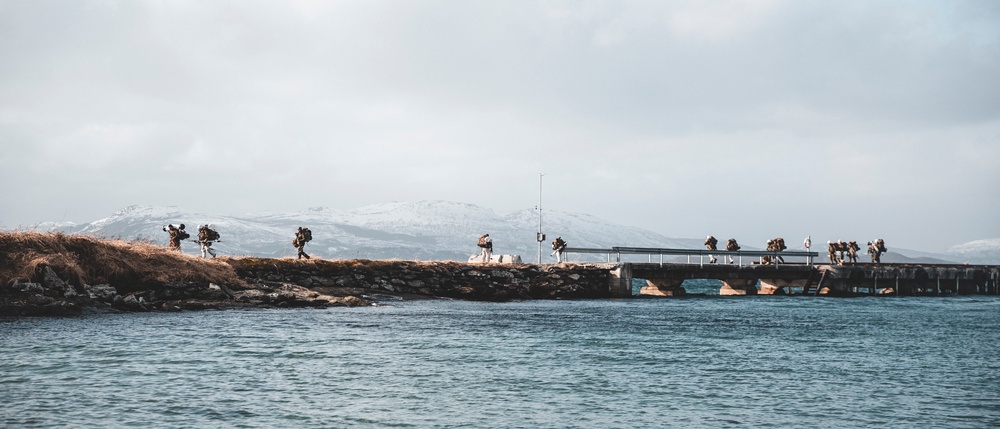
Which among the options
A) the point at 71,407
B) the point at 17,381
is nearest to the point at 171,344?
the point at 17,381

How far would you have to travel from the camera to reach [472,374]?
22.8 metres

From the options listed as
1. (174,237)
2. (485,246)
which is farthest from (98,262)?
(485,246)

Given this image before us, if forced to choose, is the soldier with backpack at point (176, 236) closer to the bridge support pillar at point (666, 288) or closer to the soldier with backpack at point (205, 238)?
the soldier with backpack at point (205, 238)

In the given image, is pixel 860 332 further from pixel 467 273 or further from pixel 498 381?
pixel 467 273

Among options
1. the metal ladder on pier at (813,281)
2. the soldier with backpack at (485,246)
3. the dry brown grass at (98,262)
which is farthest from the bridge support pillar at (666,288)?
the dry brown grass at (98,262)

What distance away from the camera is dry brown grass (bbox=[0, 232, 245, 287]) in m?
37.5

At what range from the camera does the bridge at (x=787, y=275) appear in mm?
73375

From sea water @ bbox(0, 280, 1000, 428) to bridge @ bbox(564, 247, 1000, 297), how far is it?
32871 mm

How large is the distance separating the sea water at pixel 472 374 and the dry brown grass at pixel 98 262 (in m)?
5.31

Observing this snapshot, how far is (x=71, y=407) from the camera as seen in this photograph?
16.5 m

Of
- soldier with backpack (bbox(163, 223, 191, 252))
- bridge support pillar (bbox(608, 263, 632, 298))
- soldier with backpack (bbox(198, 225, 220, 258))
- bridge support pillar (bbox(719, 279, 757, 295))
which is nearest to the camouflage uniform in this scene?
soldier with backpack (bbox(163, 223, 191, 252))

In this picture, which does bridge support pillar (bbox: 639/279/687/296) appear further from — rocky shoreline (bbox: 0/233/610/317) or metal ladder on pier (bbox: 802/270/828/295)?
metal ladder on pier (bbox: 802/270/828/295)

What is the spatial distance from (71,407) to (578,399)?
1105 cm

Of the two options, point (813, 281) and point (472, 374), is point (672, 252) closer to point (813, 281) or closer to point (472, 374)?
point (813, 281)
